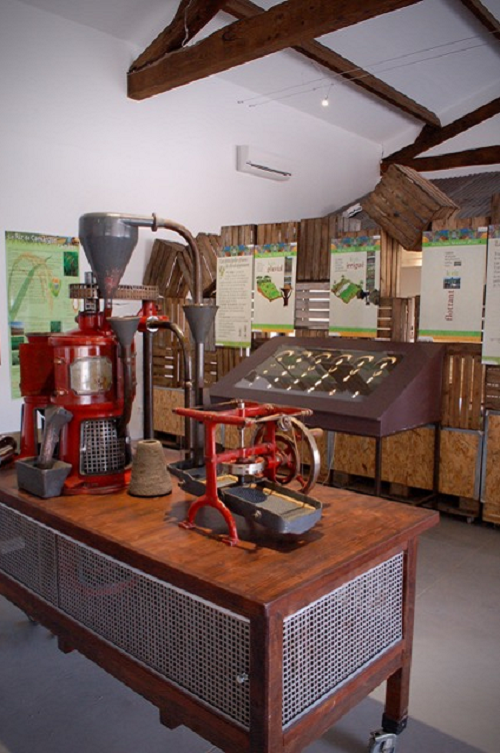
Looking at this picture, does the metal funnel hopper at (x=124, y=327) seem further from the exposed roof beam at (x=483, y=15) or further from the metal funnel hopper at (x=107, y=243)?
the exposed roof beam at (x=483, y=15)

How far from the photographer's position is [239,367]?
5.00m

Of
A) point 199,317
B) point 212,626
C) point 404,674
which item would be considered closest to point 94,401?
point 199,317

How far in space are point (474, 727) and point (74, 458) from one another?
1795mm

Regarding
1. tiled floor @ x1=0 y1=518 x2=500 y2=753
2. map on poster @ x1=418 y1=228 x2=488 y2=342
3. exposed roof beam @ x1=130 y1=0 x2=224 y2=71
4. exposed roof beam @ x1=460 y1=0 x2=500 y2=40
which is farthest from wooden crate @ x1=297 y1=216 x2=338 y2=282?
exposed roof beam @ x1=460 y1=0 x2=500 y2=40

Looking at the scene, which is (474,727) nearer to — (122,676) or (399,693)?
(399,693)

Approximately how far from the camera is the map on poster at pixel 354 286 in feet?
16.1

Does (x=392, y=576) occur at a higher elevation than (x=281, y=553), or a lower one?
lower

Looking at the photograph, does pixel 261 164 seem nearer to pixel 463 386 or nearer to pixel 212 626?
pixel 463 386

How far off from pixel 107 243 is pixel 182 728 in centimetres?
180

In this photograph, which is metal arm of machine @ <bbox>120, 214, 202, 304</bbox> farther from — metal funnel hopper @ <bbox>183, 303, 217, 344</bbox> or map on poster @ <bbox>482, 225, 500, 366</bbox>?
map on poster @ <bbox>482, 225, 500, 366</bbox>

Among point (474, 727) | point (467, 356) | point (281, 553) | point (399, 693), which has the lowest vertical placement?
point (474, 727)

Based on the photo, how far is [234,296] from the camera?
19.0 feet

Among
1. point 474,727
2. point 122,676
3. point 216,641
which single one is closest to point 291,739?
point 216,641

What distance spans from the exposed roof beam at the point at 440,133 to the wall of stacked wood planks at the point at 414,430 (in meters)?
5.20
